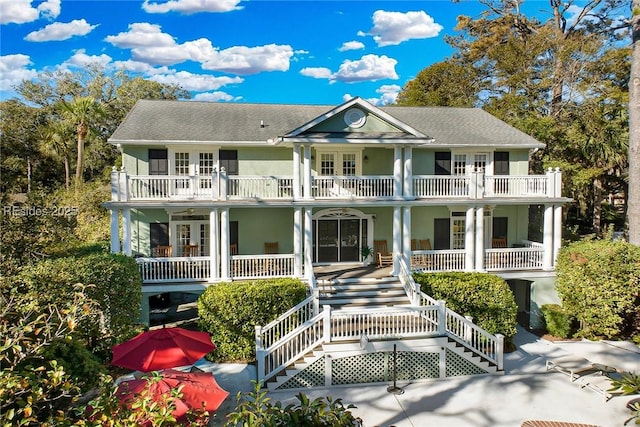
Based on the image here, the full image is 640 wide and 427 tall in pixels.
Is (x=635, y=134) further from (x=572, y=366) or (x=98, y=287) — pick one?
(x=98, y=287)

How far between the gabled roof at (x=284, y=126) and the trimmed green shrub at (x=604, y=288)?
5524 millimetres


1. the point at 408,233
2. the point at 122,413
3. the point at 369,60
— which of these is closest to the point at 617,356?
the point at 408,233

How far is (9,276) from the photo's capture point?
405 inches

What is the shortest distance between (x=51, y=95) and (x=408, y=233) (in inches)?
1685

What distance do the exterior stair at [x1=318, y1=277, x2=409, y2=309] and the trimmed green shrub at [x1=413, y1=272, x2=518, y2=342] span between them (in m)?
1.49

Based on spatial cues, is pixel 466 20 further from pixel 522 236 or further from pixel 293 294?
pixel 293 294

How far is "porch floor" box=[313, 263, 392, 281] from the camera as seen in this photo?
1620 cm

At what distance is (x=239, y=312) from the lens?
1304cm

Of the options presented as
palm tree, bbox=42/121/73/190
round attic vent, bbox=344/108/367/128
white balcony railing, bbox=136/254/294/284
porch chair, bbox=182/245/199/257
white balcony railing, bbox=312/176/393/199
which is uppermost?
palm tree, bbox=42/121/73/190

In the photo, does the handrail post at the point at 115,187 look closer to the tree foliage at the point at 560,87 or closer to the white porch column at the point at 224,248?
the white porch column at the point at 224,248

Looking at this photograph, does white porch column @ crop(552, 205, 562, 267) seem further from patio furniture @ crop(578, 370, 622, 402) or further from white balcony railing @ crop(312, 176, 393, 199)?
white balcony railing @ crop(312, 176, 393, 199)

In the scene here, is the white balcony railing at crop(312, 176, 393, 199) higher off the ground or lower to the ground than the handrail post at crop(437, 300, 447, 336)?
higher

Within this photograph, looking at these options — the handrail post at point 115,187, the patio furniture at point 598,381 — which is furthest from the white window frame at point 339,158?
the patio furniture at point 598,381

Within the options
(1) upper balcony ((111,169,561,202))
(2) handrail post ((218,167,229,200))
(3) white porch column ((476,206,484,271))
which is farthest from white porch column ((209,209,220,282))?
(3) white porch column ((476,206,484,271))
